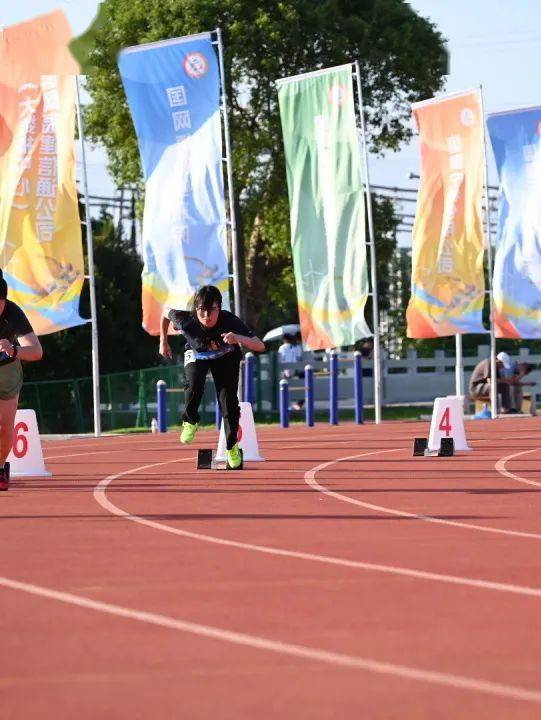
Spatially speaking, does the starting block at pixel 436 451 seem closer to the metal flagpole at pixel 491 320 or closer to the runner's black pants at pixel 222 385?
the runner's black pants at pixel 222 385

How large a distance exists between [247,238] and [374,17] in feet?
25.5

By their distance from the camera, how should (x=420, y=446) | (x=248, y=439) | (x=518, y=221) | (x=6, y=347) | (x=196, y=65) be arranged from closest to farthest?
(x=6, y=347) < (x=248, y=439) < (x=420, y=446) < (x=196, y=65) < (x=518, y=221)

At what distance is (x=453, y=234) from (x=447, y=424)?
9550 millimetres

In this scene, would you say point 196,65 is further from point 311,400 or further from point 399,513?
point 399,513

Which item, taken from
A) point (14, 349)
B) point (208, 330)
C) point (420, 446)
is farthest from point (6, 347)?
point (420, 446)

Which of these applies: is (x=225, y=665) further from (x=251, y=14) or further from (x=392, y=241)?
(x=392, y=241)

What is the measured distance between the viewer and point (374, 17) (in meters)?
48.4

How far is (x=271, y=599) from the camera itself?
7801 mm

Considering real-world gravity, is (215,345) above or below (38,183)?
below

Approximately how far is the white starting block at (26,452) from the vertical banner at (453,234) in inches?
539

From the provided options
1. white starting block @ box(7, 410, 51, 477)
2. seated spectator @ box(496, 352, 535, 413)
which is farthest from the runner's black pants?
seated spectator @ box(496, 352, 535, 413)

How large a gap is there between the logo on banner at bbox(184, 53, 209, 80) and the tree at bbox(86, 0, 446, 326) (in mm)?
19185

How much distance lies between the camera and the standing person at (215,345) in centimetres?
1566

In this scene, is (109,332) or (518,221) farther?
(109,332)
